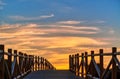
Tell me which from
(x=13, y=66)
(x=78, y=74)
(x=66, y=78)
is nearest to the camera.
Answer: (x=13, y=66)

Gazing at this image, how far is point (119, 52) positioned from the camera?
1333 centimetres

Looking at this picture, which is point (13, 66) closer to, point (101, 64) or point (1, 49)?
point (1, 49)

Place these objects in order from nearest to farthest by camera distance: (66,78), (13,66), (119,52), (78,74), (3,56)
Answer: (119,52) < (3,56) < (13,66) < (66,78) < (78,74)

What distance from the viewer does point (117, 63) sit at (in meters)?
13.5

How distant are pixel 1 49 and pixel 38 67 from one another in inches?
958

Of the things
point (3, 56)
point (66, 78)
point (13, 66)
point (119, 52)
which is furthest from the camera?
point (66, 78)

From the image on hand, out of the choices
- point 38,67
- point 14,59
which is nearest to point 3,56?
point 14,59

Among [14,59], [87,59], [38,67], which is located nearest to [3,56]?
[14,59]

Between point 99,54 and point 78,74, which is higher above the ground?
point 99,54

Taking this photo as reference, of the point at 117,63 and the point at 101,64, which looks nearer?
the point at 117,63

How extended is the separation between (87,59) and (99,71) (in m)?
5.77

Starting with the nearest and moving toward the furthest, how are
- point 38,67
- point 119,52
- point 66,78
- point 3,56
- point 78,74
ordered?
point 119,52 → point 3,56 → point 66,78 → point 78,74 → point 38,67

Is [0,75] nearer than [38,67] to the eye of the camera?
Yes

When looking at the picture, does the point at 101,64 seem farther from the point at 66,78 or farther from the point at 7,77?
the point at 66,78
